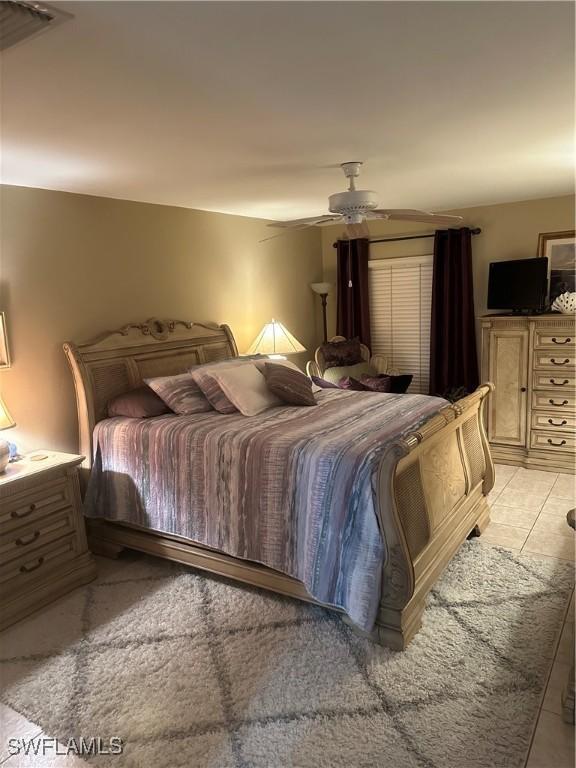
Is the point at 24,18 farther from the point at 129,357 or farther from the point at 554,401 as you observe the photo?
the point at 554,401

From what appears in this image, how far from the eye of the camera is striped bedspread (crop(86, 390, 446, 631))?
95.3 inches

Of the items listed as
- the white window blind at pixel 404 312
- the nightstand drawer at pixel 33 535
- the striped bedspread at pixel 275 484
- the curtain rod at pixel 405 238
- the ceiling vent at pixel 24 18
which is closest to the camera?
the ceiling vent at pixel 24 18

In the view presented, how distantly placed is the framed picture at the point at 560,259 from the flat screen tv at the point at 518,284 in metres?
0.19

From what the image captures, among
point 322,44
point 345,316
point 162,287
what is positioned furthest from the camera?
point 345,316

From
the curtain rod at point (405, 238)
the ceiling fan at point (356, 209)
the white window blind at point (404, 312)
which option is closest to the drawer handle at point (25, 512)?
the ceiling fan at point (356, 209)

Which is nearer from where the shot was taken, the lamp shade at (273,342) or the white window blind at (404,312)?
the lamp shade at (273,342)

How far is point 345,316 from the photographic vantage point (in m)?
5.87

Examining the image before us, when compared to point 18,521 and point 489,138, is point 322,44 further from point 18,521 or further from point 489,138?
point 18,521

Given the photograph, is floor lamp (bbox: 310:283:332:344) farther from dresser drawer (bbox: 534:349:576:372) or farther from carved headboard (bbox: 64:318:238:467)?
dresser drawer (bbox: 534:349:576:372)

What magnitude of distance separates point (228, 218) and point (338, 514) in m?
3.19

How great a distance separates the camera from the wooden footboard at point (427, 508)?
2297 millimetres

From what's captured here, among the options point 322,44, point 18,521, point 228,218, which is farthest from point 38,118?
point 228,218

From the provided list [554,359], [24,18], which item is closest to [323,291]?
[554,359]

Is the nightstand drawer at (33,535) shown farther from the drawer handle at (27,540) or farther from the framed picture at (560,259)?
the framed picture at (560,259)
